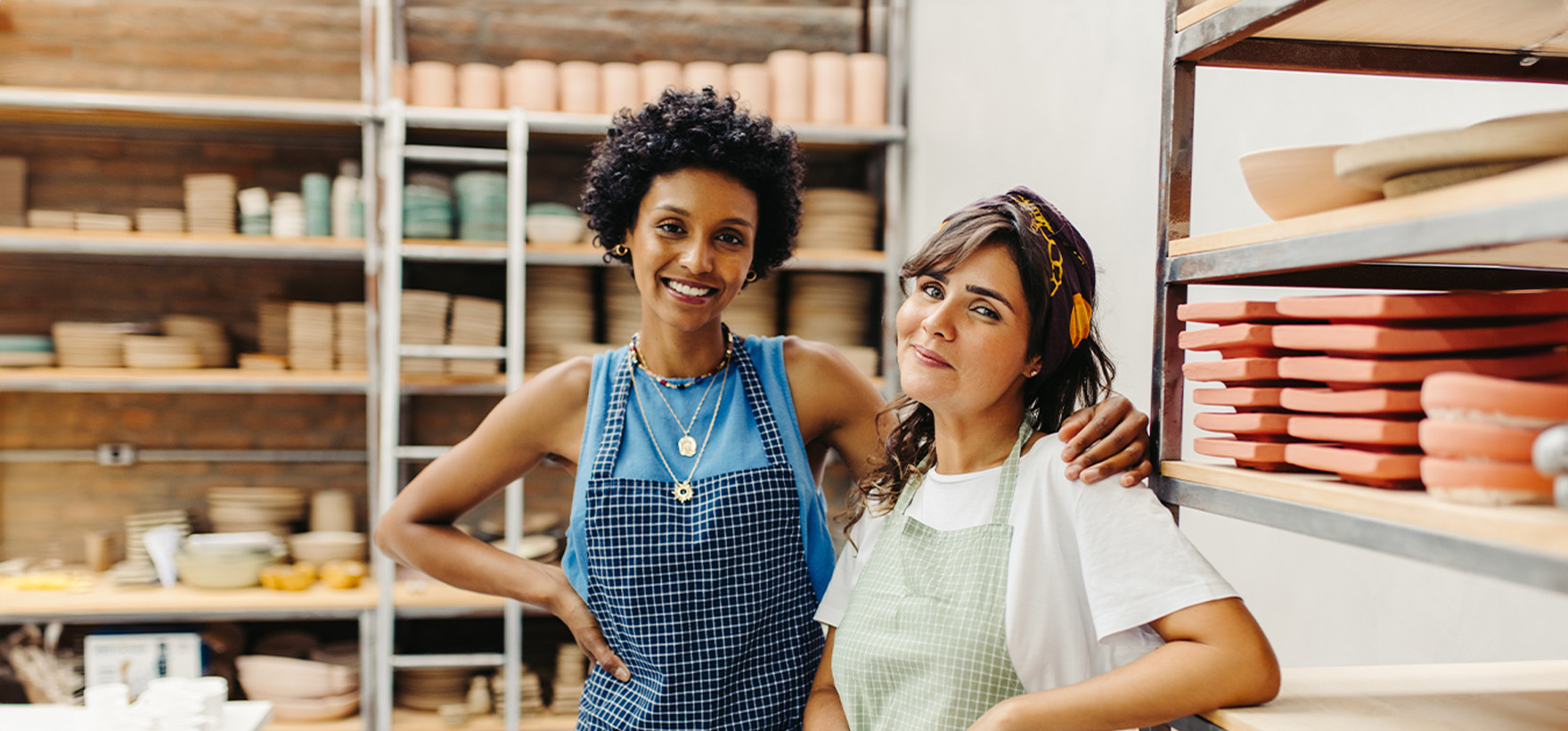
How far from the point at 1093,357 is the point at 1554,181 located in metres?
0.75

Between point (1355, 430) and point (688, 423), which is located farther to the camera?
point (688, 423)

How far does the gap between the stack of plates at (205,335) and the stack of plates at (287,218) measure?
1.43 feet

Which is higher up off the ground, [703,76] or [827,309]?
[703,76]

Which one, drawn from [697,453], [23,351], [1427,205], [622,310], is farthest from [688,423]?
[23,351]

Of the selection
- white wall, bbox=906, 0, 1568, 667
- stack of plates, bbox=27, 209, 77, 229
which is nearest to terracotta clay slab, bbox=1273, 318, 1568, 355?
white wall, bbox=906, 0, 1568, 667

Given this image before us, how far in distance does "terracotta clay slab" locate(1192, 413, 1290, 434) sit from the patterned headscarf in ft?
0.70

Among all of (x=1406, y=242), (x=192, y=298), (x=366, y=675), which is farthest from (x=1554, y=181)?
(x=192, y=298)

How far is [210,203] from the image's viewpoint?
3.61m

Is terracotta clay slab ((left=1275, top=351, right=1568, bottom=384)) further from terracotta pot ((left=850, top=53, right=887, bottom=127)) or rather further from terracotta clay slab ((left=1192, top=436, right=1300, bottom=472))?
terracotta pot ((left=850, top=53, right=887, bottom=127))

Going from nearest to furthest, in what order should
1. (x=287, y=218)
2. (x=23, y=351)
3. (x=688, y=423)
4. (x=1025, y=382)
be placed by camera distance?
(x=1025, y=382)
(x=688, y=423)
(x=23, y=351)
(x=287, y=218)

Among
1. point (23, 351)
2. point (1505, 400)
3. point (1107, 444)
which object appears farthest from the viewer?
point (23, 351)

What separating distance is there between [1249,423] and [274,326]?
370 cm

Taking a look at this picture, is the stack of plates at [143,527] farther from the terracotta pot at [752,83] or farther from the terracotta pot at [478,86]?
the terracotta pot at [752,83]

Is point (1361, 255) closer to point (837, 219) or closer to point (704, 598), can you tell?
point (704, 598)
